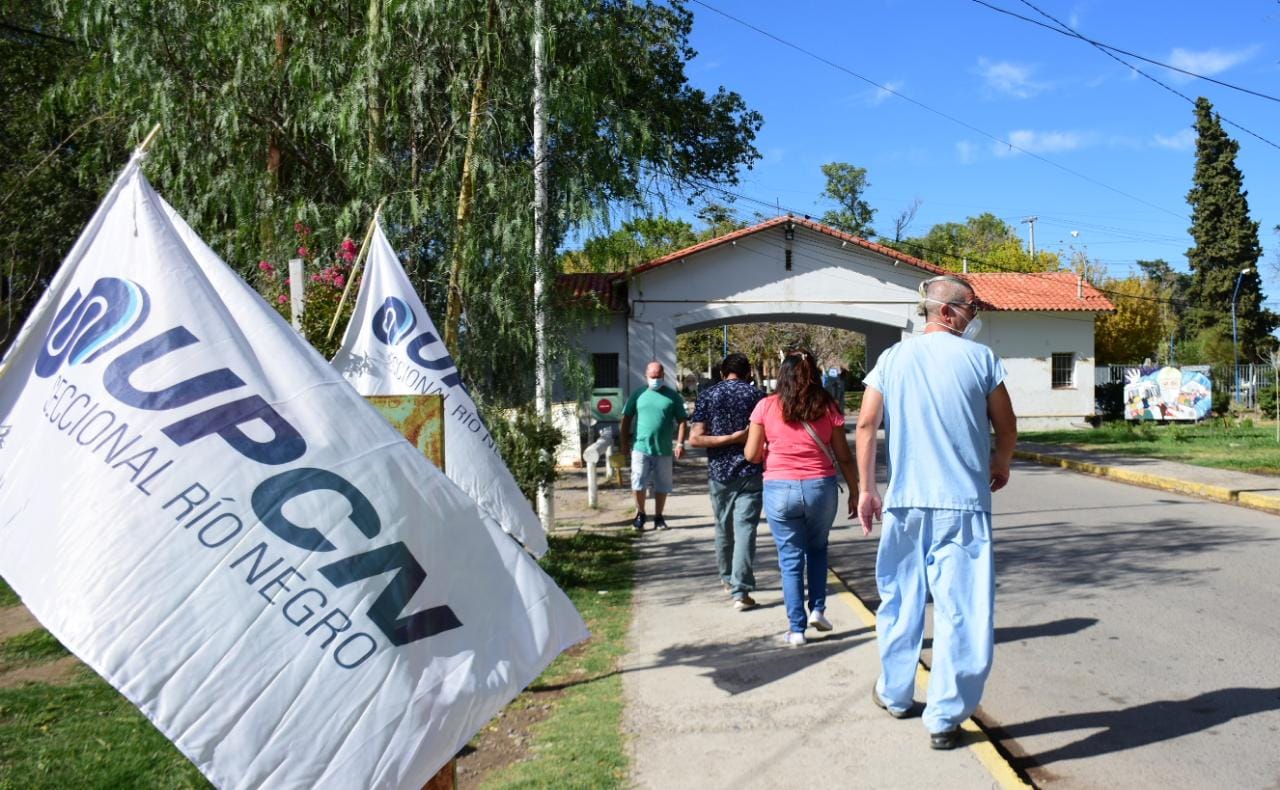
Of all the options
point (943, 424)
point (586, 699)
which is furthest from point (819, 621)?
point (943, 424)

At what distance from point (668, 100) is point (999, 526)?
15.2m

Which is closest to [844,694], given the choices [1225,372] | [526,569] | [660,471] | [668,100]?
[526,569]

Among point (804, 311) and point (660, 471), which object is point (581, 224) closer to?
point (660, 471)

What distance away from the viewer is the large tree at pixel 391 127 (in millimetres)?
9625

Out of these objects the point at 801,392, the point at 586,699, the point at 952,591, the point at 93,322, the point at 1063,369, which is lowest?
the point at 586,699

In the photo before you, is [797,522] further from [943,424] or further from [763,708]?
[943,424]

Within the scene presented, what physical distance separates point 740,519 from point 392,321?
2.70 meters

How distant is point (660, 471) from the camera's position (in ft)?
37.5

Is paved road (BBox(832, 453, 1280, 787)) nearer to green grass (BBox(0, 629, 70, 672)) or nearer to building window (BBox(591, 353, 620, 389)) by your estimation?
green grass (BBox(0, 629, 70, 672))

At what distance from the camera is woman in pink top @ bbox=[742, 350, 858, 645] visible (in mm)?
6160

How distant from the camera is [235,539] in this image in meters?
2.31

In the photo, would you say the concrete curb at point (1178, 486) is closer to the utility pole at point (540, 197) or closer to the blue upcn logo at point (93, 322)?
the utility pole at point (540, 197)

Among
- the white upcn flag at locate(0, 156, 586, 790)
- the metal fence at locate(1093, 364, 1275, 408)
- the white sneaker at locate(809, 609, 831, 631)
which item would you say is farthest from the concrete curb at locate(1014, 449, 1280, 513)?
the metal fence at locate(1093, 364, 1275, 408)

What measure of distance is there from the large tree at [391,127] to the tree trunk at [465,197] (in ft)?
0.07
